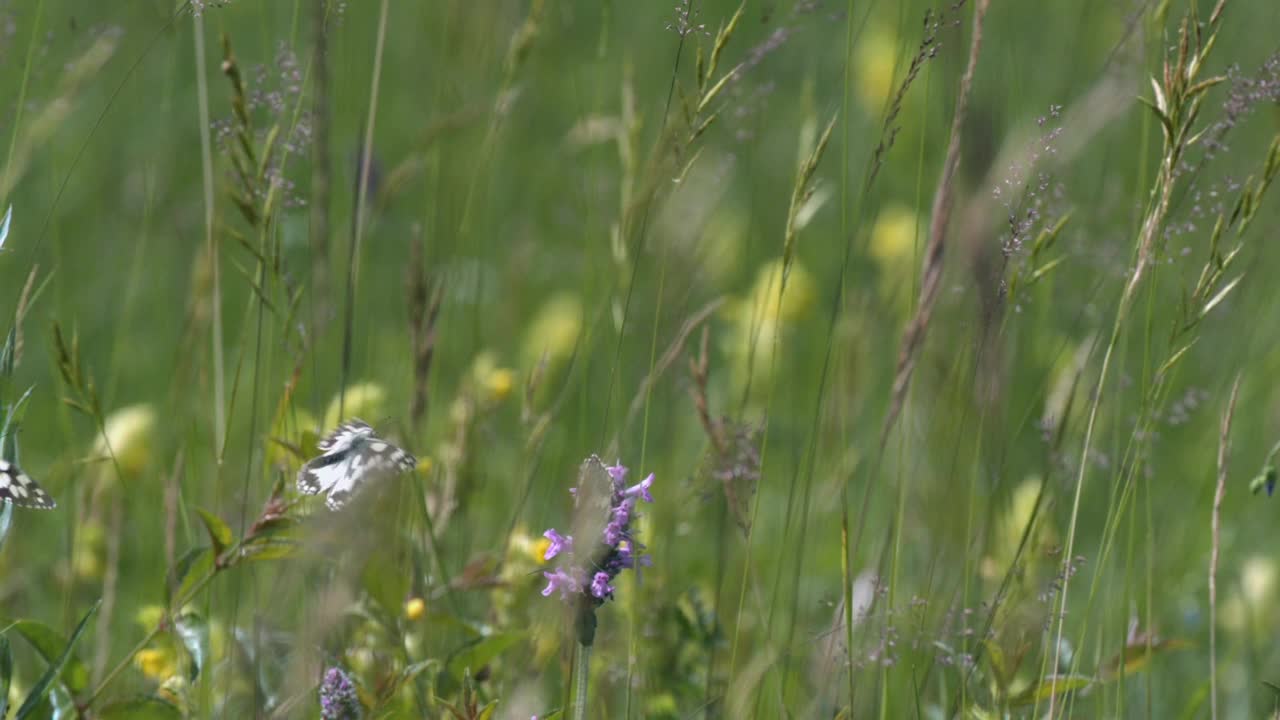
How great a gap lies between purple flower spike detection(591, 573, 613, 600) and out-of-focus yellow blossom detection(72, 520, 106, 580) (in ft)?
3.82

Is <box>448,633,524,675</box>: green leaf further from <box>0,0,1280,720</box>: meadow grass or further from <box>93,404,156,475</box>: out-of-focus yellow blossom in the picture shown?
<box>93,404,156,475</box>: out-of-focus yellow blossom

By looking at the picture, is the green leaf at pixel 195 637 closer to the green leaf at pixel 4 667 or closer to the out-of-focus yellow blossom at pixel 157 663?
the green leaf at pixel 4 667

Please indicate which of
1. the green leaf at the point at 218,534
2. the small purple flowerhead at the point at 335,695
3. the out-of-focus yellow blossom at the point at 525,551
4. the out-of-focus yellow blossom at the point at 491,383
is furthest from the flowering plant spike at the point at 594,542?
the out-of-focus yellow blossom at the point at 491,383

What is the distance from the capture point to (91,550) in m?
2.33

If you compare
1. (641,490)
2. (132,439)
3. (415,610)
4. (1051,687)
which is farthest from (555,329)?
(641,490)

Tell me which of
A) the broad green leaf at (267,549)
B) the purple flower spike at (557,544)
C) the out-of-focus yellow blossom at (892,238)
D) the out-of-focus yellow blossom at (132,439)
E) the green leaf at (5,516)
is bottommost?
the purple flower spike at (557,544)

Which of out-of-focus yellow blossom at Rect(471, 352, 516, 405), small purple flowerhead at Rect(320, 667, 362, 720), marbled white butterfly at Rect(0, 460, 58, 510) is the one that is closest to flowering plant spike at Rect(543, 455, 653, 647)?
small purple flowerhead at Rect(320, 667, 362, 720)

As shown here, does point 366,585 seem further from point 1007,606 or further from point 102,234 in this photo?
point 102,234

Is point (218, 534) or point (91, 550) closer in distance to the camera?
point (218, 534)

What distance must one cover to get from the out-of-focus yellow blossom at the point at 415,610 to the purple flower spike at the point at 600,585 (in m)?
0.50

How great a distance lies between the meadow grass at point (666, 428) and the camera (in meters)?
1.48

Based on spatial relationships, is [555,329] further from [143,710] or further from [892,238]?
[143,710]

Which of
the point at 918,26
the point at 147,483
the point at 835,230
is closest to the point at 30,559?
the point at 147,483

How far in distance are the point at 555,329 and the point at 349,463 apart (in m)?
2.08
